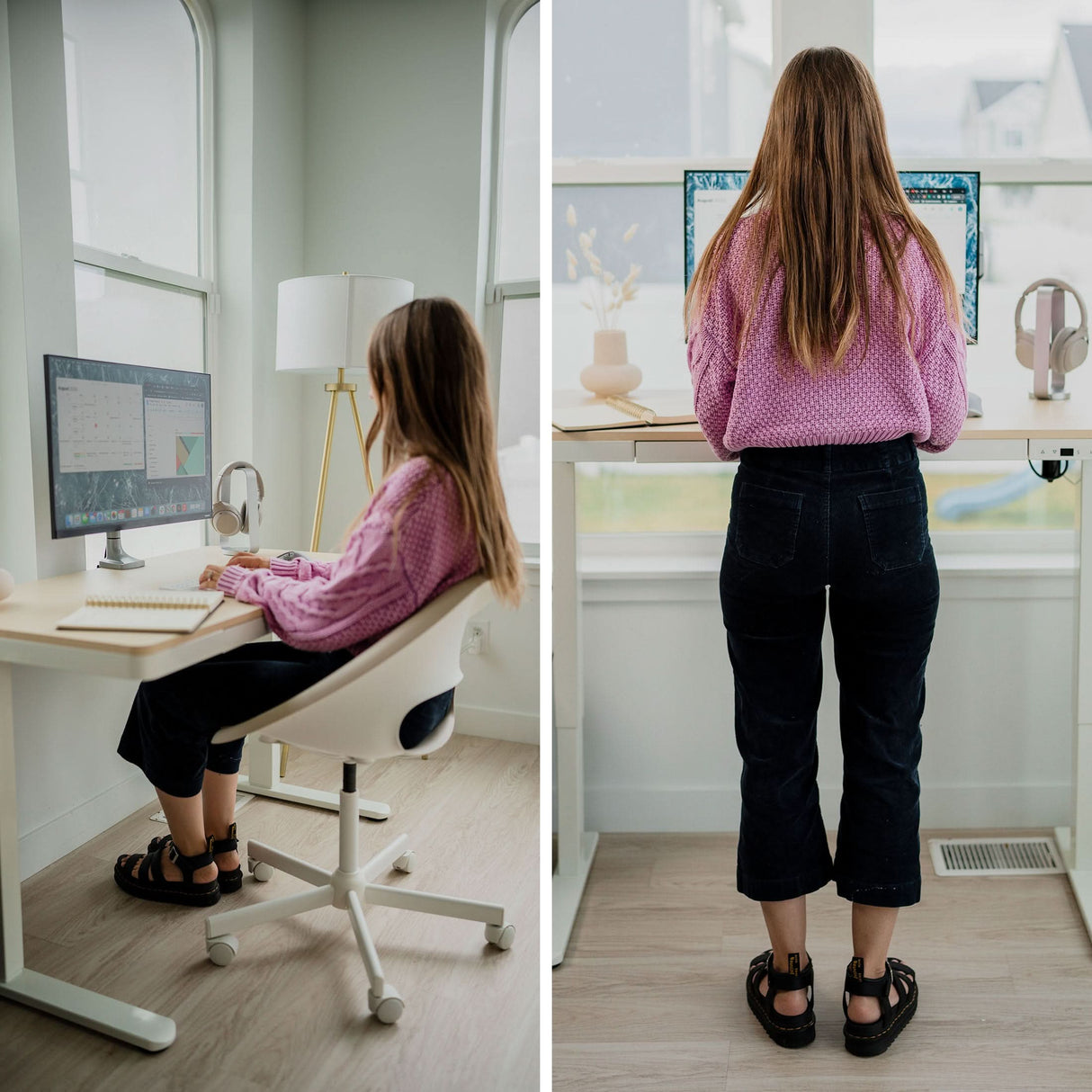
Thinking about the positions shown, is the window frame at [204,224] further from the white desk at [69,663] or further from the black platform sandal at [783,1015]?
the black platform sandal at [783,1015]

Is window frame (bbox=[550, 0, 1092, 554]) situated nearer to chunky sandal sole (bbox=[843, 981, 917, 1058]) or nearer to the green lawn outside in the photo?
the green lawn outside

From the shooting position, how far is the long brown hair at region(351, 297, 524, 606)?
150 centimetres

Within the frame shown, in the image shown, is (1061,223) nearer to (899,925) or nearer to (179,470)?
(899,925)

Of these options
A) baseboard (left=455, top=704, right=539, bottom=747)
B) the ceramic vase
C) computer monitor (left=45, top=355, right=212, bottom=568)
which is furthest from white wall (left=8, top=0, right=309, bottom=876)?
the ceramic vase

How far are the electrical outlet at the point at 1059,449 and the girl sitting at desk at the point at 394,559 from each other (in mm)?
863

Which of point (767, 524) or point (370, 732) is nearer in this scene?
point (767, 524)

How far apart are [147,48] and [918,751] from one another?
2283 millimetres

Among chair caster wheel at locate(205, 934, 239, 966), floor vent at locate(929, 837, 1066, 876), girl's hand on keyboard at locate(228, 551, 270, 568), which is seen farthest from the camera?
floor vent at locate(929, 837, 1066, 876)

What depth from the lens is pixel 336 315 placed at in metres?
2.18

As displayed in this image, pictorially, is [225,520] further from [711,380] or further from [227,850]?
[711,380]

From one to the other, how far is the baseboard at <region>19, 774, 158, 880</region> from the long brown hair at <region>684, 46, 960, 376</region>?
168 centimetres

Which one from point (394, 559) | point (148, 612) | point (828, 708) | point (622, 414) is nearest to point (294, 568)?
point (148, 612)

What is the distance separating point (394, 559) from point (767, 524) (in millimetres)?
553

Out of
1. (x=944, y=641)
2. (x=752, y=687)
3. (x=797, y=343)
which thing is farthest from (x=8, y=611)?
(x=944, y=641)
